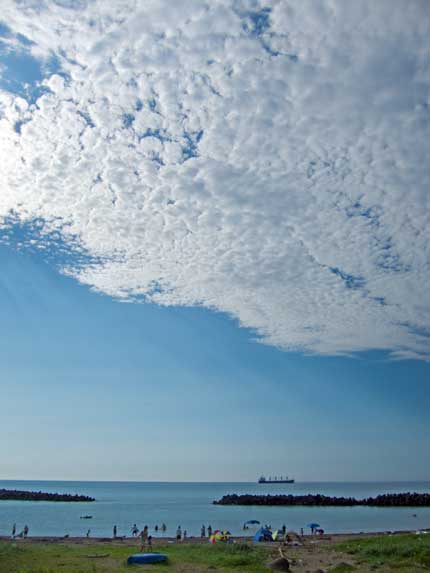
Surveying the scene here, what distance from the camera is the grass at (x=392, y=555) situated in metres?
24.8

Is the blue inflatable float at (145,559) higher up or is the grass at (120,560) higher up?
the blue inflatable float at (145,559)

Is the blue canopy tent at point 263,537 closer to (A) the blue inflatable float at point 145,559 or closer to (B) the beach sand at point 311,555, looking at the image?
(B) the beach sand at point 311,555

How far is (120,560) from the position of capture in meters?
27.0

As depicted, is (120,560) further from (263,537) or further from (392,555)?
(263,537)

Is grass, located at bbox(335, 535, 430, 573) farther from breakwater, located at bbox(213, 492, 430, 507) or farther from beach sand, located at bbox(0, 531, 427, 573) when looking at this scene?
breakwater, located at bbox(213, 492, 430, 507)

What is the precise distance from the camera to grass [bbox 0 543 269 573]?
23.1 metres

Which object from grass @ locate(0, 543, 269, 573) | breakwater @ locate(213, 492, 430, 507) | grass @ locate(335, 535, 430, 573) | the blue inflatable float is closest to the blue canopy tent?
grass @ locate(0, 543, 269, 573)

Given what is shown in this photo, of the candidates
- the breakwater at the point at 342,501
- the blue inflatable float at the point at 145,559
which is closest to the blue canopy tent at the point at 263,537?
the blue inflatable float at the point at 145,559

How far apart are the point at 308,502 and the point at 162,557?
8173 centimetres

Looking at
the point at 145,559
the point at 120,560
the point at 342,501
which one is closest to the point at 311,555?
the point at 145,559

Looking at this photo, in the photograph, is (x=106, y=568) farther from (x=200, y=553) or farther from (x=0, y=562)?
(x=200, y=553)

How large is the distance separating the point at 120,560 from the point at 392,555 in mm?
14037

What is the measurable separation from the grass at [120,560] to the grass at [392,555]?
5.25 meters

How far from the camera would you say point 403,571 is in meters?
23.4
